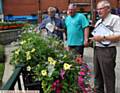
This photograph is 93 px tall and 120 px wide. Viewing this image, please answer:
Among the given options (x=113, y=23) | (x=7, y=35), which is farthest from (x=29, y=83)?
(x=7, y=35)

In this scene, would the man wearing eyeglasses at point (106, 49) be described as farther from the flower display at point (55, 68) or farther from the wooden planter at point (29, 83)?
the wooden planter at point (29, 83)

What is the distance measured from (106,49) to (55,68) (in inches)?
65.4

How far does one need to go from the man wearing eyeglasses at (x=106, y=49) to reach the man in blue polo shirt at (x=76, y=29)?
1.27 m

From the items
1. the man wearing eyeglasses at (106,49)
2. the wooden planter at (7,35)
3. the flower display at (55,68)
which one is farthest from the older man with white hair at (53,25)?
the wooden planter at (7,35)

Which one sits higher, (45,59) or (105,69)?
(45,59)

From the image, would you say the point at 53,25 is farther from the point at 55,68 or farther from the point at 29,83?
the point at 55,68

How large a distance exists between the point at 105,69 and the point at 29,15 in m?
16.3

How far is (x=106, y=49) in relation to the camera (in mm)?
4918

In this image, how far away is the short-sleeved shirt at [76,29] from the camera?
644 centimetres

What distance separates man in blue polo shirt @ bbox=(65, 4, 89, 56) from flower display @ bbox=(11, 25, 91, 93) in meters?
2.36

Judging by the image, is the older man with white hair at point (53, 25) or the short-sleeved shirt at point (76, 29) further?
the older man with white hair at point (53, 25)

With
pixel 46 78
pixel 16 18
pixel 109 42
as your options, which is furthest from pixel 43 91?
pixel 16 18

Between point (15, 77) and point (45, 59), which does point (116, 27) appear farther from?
point (15, 77)

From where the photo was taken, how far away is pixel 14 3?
2166 centimetres
